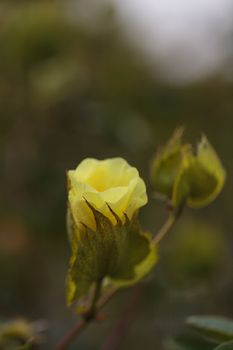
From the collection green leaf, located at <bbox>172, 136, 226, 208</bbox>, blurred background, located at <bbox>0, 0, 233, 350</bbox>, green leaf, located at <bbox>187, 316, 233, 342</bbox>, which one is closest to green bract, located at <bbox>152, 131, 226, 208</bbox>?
green leaf, located at <bbox>172, 136, 226, 208</bbox>

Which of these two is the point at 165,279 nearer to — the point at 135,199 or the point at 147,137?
the point at 147,137

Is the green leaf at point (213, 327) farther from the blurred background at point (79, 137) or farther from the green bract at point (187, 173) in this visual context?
the blurred background at point (79, 137)

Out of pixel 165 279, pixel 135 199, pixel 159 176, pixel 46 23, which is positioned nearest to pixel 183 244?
pixel 165 279

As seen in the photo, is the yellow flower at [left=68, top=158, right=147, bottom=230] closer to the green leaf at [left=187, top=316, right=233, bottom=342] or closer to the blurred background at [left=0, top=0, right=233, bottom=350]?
the green leaf at [left=187, top=316, right=233, bottom=342]

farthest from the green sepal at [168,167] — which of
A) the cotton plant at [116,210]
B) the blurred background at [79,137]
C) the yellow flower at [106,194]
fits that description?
the blurred background at [79,137]

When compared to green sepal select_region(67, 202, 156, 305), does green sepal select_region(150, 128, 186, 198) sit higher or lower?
higher

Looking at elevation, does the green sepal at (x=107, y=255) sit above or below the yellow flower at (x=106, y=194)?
below

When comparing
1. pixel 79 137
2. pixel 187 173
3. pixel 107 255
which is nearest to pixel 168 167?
pixel 187 173
